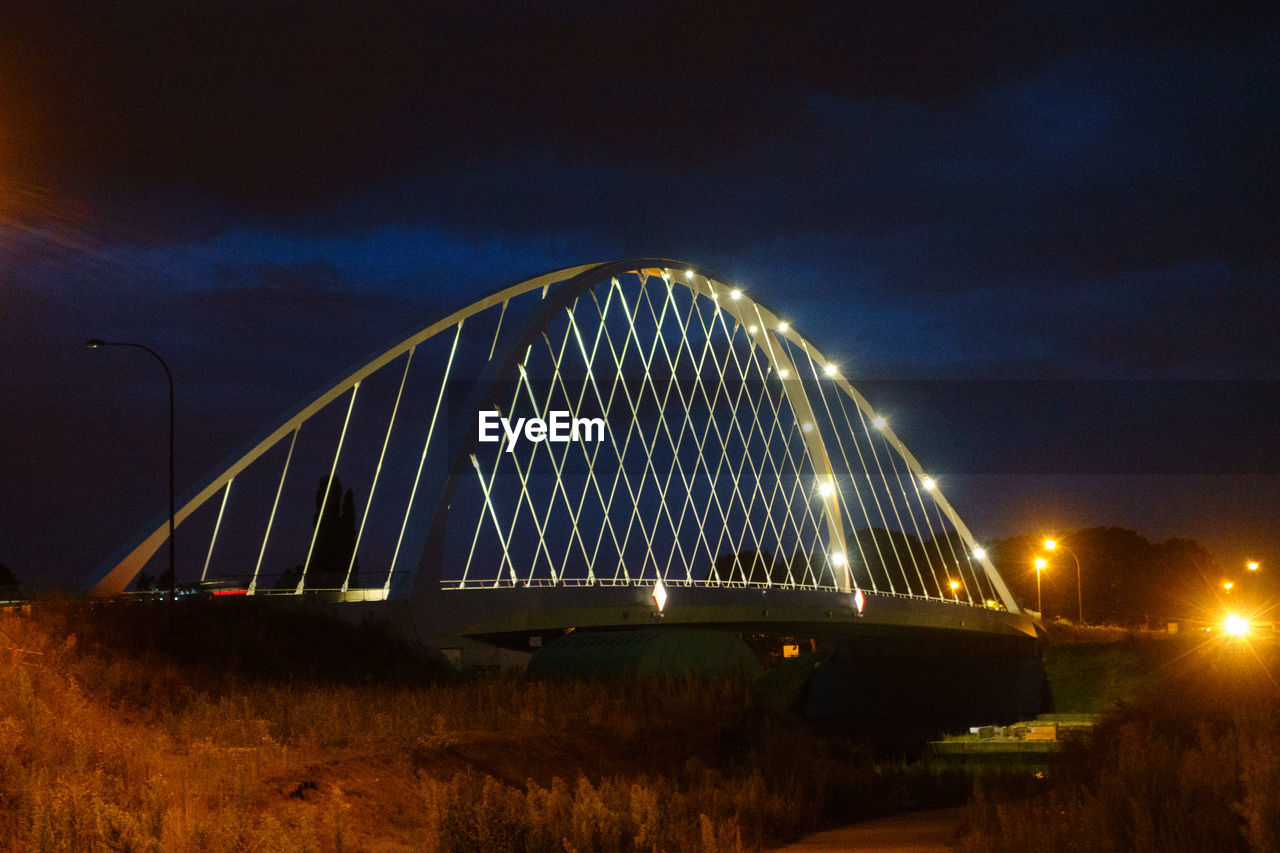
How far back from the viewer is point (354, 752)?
23.1m

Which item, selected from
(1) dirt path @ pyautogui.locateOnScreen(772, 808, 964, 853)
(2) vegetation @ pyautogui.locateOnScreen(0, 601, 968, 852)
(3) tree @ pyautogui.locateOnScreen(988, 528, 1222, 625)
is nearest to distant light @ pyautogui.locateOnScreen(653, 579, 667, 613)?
(2) vegetation @ pyautogui.locateOnScreen(0, 601, 968, 852)

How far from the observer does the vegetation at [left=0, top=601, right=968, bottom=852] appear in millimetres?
17031

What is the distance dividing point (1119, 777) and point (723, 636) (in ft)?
76.6

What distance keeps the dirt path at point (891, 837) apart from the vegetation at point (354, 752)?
88 cm

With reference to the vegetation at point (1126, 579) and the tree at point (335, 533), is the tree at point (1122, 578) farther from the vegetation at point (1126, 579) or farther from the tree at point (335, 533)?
the tree at point (335, 533)

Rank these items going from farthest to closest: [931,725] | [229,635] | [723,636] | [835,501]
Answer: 1. [931,725]
2. [835,501]
3. [723,636]
4. [229,635]

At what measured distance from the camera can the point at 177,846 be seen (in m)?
14.7

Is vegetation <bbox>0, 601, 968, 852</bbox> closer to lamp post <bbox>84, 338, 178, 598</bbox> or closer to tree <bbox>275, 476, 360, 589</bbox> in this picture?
lamp post <bbox>84, 338, 178, 598</bbox>

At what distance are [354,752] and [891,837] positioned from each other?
32.7 ft

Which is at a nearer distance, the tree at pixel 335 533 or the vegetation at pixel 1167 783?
the vegetation at pixel 1167 783

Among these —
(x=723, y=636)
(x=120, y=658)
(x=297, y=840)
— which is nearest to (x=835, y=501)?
(x=723, y=636)

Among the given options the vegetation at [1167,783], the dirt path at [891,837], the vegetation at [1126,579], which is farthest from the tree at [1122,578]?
the dirt path at [891,837]

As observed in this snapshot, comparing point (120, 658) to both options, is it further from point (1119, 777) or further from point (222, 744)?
point (1119, 777)

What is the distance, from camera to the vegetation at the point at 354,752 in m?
17.0
